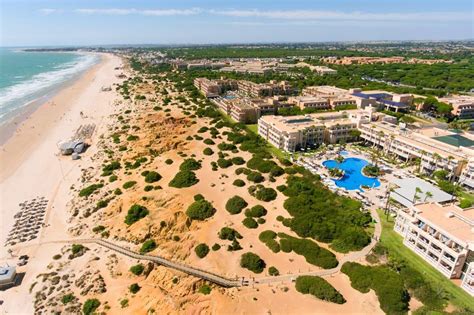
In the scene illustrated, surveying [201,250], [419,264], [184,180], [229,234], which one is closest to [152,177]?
[184,180]

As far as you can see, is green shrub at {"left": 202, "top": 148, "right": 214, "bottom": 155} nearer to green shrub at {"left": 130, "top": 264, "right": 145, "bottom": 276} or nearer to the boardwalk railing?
the boardwalk railing

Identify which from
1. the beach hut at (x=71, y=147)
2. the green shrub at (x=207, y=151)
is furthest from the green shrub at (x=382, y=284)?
the beach hut at (x=71, y=147)

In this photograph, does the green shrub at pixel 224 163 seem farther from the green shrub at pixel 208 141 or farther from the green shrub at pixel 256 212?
the green shrub at pixel 256 212

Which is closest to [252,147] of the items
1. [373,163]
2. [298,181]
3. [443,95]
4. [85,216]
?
[298,181]

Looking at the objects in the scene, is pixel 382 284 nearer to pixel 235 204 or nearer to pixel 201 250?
pixel 201 250

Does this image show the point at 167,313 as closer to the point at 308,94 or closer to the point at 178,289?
the point at 178,289
